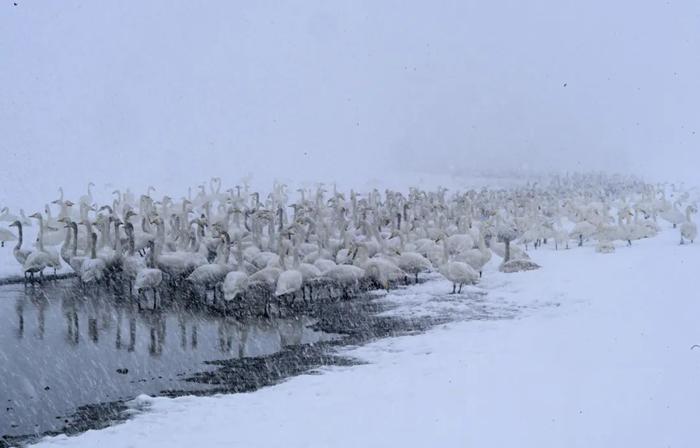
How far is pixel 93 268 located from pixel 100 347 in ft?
12.4

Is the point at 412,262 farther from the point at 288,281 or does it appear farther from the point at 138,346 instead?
the point at 138,346

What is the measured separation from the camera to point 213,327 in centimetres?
1242

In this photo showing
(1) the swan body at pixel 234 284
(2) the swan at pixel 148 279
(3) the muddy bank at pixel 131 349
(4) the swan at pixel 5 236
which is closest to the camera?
(3) the muddy bank at pixel 131 349

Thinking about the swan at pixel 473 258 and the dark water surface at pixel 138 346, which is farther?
the swan at pixel 473 258

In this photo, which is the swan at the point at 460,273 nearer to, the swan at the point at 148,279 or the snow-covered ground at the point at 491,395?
the snow-covered ground at the point at 491,395

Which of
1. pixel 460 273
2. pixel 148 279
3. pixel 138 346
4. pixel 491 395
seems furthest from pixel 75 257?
pixel 491 395

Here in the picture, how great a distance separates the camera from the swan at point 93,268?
48.0 ft

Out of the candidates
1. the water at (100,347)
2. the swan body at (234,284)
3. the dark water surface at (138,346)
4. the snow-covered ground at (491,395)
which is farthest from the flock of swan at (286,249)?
the snow-covered ground at (491,395)

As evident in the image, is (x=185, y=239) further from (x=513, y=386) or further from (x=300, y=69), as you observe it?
(x=300, y=69)

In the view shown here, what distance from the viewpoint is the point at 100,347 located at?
11242mm

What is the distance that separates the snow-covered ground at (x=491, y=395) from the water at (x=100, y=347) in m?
0.95

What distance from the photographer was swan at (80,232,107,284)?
14.6 meters

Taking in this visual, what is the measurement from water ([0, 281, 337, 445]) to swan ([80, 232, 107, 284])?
1.20 feet

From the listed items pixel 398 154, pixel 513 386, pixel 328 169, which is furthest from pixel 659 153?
pixel 513 386
